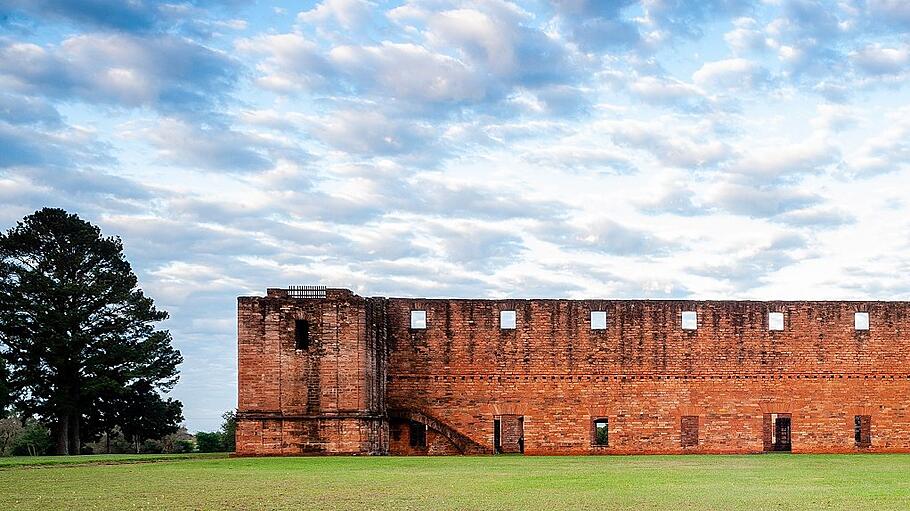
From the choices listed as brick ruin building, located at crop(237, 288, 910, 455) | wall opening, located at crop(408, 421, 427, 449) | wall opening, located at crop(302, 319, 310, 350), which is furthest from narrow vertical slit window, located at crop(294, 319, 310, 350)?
wall opening, located at crop(408, 421, 427, 449)

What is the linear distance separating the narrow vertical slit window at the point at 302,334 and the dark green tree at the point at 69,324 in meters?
13.5

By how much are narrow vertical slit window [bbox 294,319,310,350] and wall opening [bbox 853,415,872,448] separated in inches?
756

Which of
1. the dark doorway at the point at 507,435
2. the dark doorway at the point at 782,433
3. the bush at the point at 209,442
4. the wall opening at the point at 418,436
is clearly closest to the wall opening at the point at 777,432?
the dark doorway at the point at 782,433

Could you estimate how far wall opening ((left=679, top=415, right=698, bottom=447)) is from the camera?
39875 millimetres

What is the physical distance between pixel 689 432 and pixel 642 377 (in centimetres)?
250

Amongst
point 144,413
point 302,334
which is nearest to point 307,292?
point 302,334

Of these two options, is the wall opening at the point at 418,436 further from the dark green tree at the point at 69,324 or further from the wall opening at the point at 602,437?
the dark green tree at the point at 69,324

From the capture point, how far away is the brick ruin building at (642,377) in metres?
39.3

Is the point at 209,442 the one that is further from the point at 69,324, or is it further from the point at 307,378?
the point at 307,378

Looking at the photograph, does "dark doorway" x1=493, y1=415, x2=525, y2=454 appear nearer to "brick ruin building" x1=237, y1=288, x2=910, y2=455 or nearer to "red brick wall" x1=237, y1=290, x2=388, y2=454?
"brick ruin building" x1=237, y1=288, x2=910, y2=455

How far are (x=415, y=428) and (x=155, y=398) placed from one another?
15.9 metres

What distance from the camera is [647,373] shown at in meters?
39.9

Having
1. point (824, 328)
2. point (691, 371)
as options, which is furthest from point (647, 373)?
point (824, 328)

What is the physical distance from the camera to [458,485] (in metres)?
20.1
